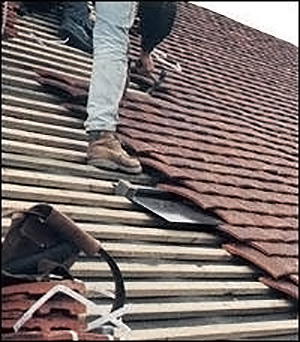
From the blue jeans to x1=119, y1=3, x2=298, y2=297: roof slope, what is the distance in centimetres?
27

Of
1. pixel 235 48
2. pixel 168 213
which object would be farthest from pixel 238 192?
pixel 235 48

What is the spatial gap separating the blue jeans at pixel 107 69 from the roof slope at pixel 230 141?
27cm

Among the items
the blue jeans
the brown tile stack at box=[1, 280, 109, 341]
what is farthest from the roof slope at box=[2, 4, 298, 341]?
the brown tile stack at box=[1, 280, 109, 341]

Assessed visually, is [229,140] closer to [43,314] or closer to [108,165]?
[108,165]

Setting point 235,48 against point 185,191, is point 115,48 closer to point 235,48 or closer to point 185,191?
point 185,191

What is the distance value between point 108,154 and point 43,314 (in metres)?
1.05

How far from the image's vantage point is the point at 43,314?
1.48 meters

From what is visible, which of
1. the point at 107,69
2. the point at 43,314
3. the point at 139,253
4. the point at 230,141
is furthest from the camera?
the point at 230,141

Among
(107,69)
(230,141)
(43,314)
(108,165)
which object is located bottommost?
(43,314)

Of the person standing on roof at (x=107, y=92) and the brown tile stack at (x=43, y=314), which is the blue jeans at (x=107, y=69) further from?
the brown tile stack at (x=43, y=314)

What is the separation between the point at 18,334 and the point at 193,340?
0.54m

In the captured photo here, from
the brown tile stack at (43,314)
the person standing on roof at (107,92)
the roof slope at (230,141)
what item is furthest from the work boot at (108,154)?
the brown tile stack at (43,314)

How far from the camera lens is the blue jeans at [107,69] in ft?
7.97

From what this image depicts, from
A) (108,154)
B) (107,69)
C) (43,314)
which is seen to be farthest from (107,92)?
(43,314)
